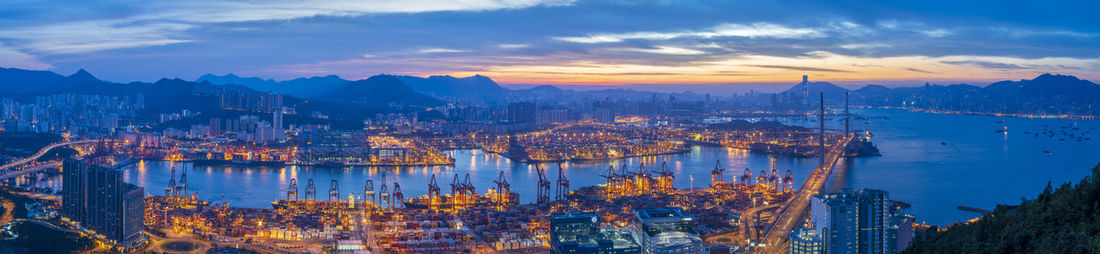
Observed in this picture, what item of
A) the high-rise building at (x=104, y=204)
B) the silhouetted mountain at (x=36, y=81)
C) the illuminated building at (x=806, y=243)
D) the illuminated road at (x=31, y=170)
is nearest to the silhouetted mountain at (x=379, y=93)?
the silhouetted mountain at (x=36, y=81)

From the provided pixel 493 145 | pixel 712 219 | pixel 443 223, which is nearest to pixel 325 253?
pixel 443 223

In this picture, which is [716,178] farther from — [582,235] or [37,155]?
[37,155]

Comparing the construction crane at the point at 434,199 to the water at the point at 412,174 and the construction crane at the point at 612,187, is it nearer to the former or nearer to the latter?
the water at the point at 412,174

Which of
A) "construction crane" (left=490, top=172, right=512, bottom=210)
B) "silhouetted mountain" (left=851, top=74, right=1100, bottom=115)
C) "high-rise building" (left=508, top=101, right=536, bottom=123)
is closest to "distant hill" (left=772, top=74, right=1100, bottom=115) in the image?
"silhouetted mountain" (left=851, top=74, right=1100, bottom=115)

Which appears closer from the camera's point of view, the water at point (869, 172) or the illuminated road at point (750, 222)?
the illuminated road at point (750, 222)

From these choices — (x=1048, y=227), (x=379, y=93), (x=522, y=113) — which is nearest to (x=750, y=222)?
(x=1048, y=227)

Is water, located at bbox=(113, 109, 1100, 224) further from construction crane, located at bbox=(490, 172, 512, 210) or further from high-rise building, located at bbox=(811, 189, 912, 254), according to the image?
high-rise building, located at bbox=(811, 189, 912, 254)
